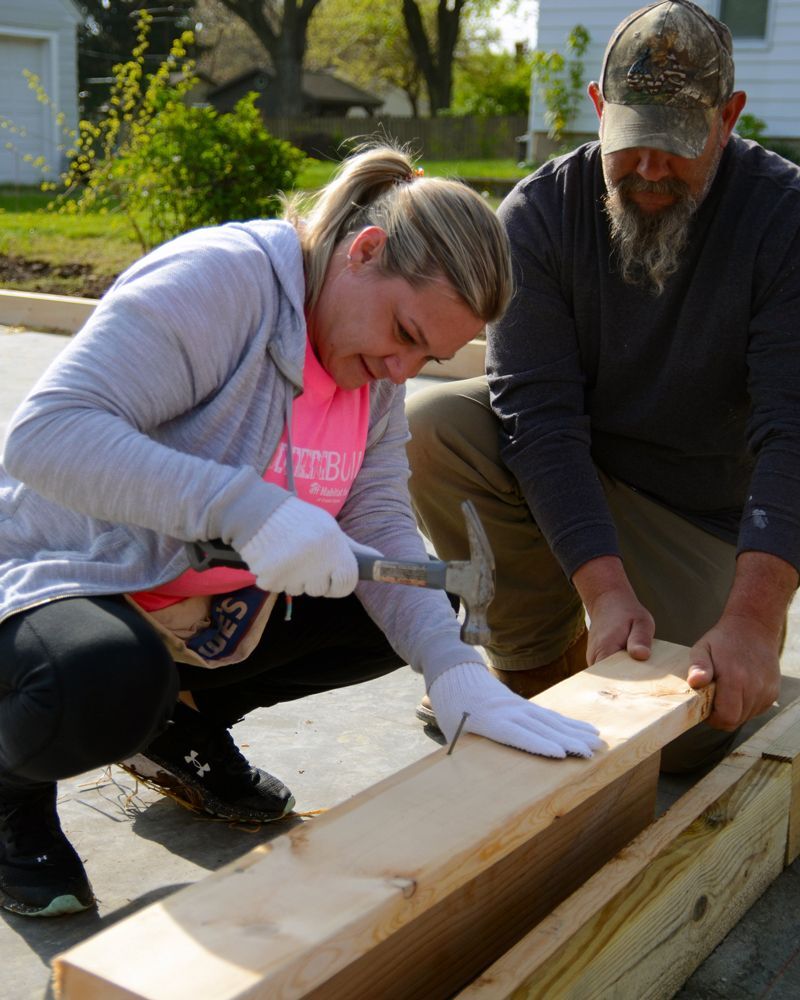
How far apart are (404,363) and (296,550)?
0.49 m

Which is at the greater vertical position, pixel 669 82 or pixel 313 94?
pixel 313 94

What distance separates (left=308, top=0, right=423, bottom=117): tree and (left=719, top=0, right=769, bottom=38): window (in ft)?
96.7

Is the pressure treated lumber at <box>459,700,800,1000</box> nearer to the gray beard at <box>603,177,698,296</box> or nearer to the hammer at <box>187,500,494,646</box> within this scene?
the hammer at <box>187,500,494,646</box>

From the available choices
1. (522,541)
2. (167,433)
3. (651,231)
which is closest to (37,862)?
(167,433)

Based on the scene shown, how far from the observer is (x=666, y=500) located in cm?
310

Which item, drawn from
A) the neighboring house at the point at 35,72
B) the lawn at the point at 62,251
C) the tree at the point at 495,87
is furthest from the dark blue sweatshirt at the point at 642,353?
the tree at the point at 495,87

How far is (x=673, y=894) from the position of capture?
202 cm

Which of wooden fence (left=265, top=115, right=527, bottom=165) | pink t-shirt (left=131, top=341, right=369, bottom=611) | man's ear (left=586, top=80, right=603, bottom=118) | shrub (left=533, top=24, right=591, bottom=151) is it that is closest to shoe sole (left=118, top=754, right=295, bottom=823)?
pink t-shirt (left=131, top=341, right=369, bottom=611)

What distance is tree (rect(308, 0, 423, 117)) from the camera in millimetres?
42031

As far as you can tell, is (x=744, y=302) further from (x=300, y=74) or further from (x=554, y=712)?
(x=300, y=74)

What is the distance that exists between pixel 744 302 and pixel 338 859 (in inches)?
71.1

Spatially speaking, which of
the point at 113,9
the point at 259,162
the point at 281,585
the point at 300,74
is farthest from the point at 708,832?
the point at 300,74

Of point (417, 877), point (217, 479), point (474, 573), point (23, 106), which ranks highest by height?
point (23, 106)

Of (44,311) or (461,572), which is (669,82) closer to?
(461,572)
